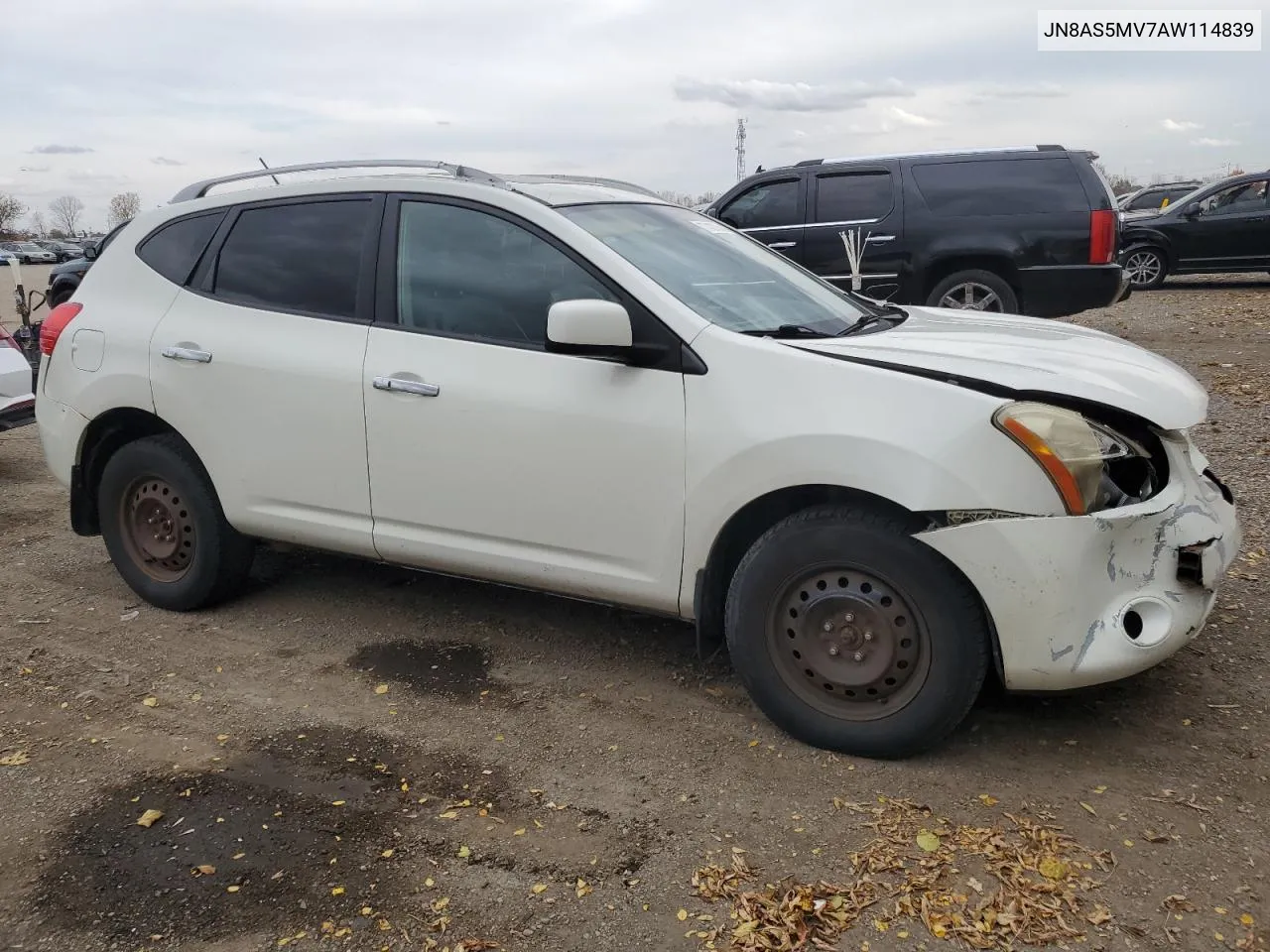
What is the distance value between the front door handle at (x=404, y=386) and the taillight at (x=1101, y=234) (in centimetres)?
793

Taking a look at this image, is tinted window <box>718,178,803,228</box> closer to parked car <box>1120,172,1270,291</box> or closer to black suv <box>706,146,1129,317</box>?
black suv <box>706,146,1129,317</box>

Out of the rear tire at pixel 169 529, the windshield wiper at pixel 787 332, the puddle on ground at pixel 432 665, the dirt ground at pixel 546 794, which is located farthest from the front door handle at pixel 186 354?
the windshield wiper at pixel 787 332

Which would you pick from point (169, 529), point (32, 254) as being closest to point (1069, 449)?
point (169, 529)

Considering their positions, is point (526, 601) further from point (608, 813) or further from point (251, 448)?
point (608, 813)

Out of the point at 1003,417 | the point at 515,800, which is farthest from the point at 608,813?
the point at 1003,417

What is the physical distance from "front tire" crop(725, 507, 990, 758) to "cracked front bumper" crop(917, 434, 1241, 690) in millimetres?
104

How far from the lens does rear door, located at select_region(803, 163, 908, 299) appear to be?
10.4 meters

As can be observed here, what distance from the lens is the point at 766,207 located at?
11.1 m

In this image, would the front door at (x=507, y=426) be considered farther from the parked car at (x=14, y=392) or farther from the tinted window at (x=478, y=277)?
the parked car at (x=14, y=392)

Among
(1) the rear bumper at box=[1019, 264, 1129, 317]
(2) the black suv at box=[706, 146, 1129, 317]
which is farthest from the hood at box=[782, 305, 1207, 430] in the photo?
(1) the rear bumper at box=[1019, 264, 1129, 317]

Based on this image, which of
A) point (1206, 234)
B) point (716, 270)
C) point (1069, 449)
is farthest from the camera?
point (1206, 234)

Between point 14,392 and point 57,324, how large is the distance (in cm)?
281

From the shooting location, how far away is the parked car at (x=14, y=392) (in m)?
7.08

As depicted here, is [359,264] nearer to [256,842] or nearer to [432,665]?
[432,665]
